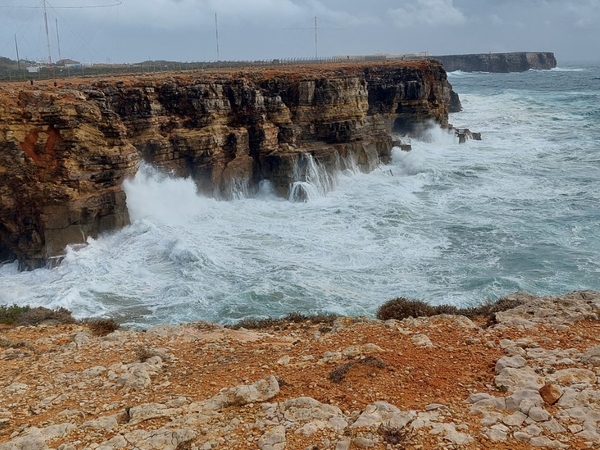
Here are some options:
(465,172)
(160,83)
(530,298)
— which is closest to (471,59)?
(465,172)

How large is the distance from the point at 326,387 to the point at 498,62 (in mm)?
158102

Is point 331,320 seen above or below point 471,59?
below

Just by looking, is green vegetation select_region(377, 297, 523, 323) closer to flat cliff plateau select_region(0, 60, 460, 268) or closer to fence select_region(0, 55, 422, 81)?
flat cliff plateau select_region(0, 60, 460, 268)

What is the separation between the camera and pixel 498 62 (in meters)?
148

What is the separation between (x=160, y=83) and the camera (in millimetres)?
25438

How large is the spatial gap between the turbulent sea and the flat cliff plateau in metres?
1.11

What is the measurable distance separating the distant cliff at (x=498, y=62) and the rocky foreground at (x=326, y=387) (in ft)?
487

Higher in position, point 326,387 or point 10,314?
point 326,387

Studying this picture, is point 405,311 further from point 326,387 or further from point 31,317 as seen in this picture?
point 31,317

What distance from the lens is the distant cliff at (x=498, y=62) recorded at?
484 ft

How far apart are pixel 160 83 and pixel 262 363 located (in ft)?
66.7

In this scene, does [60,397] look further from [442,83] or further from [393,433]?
[442,83]

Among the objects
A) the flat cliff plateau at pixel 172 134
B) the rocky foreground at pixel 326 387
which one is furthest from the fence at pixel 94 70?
the rocky foreground at pixel 326 387

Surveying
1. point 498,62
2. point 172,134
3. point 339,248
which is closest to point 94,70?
point 172,134
